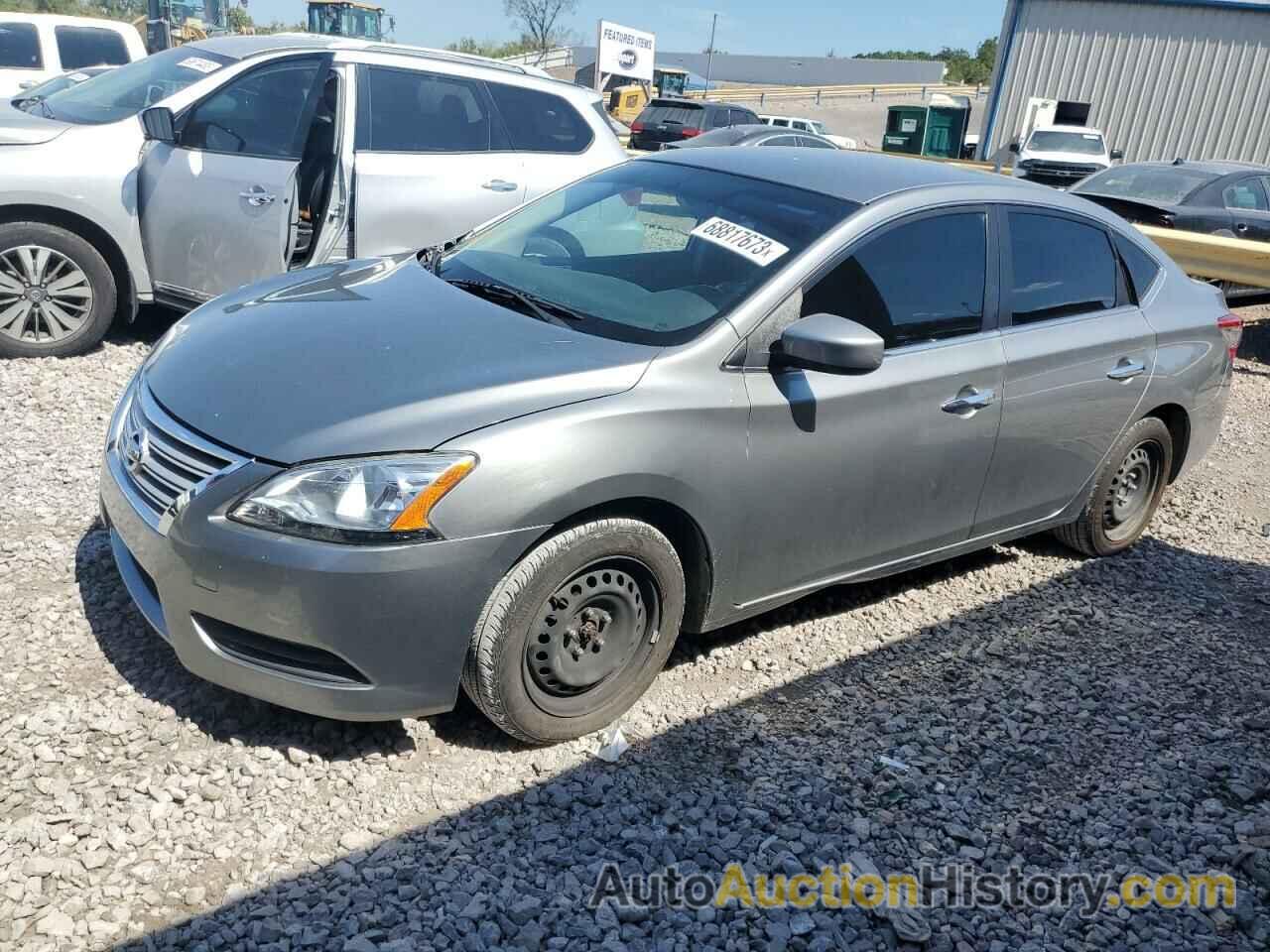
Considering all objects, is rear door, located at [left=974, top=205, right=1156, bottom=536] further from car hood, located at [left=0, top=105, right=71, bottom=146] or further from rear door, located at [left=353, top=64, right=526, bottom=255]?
car hood, located at [left=0, top=105, right=71, bottom=146]

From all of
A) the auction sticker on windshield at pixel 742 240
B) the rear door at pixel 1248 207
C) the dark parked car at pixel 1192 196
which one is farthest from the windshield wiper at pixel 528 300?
the rear door at pixel 1248 207

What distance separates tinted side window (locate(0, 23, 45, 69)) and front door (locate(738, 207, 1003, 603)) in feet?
42.6

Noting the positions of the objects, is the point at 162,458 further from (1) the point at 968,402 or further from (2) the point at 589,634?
(1) the point at 968,402

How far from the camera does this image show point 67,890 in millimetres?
2537

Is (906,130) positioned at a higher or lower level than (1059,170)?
higher

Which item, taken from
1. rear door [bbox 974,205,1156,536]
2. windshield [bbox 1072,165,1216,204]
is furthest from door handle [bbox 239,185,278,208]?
windshield [bbox 1072,165,1216,204]

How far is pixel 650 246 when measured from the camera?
393 centimetres

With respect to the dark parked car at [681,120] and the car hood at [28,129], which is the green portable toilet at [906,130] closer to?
the dark parked car at [681,120]

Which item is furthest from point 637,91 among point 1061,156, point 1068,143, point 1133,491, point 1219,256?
point 1133,491

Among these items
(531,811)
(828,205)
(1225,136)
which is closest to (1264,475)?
(828,205)

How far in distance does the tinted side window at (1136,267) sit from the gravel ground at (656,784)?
1.50 metres

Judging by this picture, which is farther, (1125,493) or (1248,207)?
(1248,207)

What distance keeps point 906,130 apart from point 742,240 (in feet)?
124

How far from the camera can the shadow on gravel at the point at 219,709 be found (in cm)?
317
